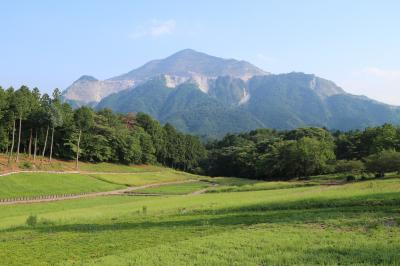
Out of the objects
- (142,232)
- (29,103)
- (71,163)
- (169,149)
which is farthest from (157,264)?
(169,149)

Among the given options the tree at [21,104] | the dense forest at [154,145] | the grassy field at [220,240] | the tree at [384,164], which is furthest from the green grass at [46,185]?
the tree at [384,164]

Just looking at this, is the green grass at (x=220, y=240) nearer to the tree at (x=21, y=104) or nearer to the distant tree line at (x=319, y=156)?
the distant tree line at (x=319, y=156)

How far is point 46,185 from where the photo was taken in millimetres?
73438

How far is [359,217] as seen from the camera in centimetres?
2467

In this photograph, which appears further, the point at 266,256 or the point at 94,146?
the point at 94,146

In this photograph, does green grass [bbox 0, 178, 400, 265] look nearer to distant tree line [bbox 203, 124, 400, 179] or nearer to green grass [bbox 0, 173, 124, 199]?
green grass [bbox 0, 173, 124, 199]

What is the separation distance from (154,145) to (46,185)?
81.4 metres

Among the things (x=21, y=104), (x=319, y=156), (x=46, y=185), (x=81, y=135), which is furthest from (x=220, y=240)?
(x=81, y=135)

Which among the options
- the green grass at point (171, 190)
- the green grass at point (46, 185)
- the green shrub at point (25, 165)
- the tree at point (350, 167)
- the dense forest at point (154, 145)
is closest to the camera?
the green grass at point (46, 185)

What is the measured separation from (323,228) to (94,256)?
11.7 meters

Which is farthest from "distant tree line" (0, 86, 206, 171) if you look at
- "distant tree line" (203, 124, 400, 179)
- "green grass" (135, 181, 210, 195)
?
"distant tree line" (203, 124, 400, 179)

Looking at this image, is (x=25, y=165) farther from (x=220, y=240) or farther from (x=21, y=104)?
(x=220, y=240)

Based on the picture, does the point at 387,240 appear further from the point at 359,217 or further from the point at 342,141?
the point at 342,141

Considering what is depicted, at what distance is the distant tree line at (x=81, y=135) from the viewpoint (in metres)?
89.2
